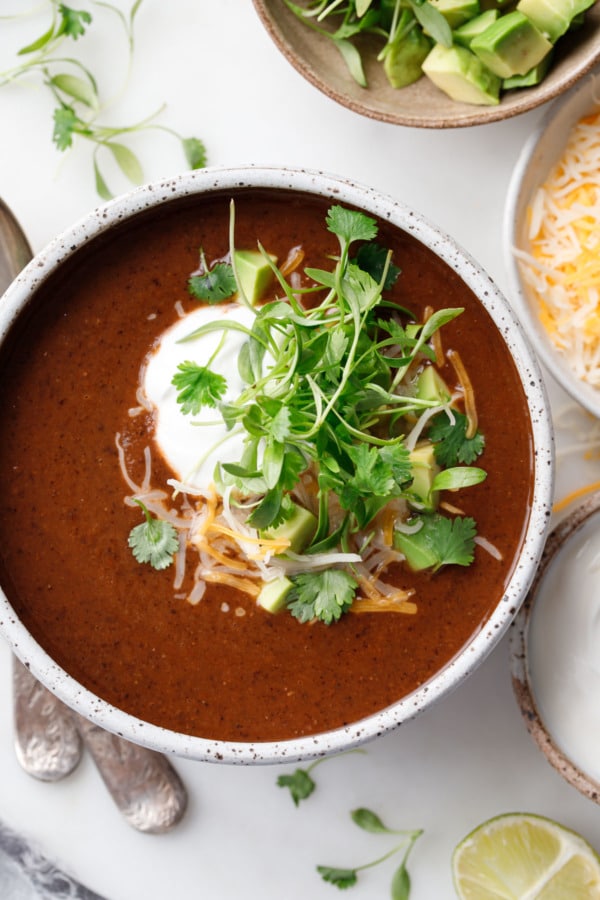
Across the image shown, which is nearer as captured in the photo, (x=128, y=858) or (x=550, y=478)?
(x=550, y=478)

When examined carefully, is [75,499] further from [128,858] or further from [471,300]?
[128,858]

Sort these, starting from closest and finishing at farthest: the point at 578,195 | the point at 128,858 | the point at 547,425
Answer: the point at 547,425 → the point at 578,195 → the point at 128,858

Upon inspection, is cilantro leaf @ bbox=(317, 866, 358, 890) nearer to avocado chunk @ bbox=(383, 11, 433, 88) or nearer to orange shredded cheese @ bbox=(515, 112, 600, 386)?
orange shredded cheese @ bbox=(515, 112, 600, 386)

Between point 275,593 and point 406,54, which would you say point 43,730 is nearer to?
point 275,593

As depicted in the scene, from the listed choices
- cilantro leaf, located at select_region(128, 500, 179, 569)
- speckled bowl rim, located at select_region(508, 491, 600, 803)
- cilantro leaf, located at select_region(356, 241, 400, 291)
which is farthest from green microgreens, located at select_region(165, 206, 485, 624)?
speckled bowl rim, located at select_region(508, 491, 600, 803)

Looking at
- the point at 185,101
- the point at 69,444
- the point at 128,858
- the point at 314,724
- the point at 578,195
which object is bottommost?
the point at 128,858

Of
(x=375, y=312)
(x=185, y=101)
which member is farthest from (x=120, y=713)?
(x=185, y=101)

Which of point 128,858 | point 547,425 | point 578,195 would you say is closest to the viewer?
point 547,425
